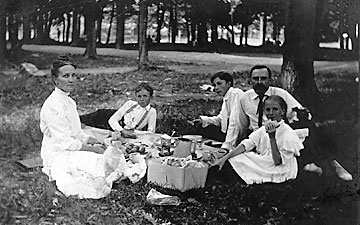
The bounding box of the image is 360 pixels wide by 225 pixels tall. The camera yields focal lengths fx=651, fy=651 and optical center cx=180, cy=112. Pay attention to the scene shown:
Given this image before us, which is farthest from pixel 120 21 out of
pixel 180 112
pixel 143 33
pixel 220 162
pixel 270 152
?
pixel 270 152

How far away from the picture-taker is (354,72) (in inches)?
177

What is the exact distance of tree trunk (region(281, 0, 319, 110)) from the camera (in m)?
4.41

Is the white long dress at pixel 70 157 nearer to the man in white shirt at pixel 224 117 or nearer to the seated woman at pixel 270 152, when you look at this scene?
the man in white shirt at pixel 224 117

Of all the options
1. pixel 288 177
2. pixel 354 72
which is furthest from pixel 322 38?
pixel 288 177

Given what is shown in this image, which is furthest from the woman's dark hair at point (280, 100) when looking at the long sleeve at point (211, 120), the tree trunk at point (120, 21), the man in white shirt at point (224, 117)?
the tree trunk at point (120, 21)

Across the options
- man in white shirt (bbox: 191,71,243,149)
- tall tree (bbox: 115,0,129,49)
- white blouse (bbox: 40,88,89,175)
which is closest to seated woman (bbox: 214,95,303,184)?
man in white shirt (bbox: 191,71,243,149)

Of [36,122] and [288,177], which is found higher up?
[36,122]

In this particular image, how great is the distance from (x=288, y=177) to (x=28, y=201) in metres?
1.79

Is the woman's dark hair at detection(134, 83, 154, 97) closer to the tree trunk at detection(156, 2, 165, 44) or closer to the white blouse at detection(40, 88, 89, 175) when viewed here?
the tree trunk at detection(156, 2, 165, 44)

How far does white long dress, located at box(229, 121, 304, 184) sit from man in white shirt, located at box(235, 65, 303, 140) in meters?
0.06

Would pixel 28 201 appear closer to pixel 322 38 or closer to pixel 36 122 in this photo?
pixel 36 122

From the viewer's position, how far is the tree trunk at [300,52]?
4.41 m

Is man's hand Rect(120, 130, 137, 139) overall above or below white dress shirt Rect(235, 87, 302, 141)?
below

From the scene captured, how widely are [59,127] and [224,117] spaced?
112 cm
